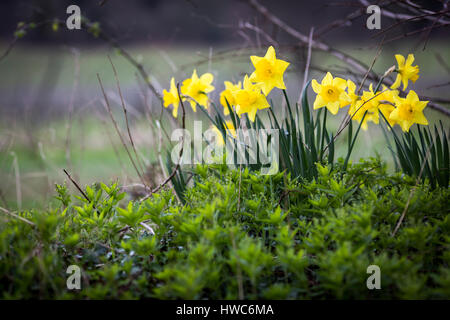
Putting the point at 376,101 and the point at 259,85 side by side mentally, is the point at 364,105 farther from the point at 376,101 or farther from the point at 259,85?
the point at 259,85

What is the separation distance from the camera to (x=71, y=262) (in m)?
1.31

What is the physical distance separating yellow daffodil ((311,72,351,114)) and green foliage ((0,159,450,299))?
13.9 inches

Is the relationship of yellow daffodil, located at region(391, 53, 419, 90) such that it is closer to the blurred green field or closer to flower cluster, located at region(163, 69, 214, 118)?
the blurred green field

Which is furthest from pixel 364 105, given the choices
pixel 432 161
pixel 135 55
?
pixel 135 55

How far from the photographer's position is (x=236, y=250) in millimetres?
1129

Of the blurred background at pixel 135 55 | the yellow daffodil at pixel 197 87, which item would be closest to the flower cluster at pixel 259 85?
the yellow daffodil at pixel 197 87

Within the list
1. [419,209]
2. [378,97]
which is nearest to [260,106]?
[378,97]

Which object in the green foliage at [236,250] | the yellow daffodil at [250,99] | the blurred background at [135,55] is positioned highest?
the blurred background at [135,55]

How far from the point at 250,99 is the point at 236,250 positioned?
0.79m

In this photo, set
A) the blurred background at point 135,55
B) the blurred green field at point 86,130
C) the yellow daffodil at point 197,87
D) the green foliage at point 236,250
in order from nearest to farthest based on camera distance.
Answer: the green foliage at point 236,250, the yellow daffodil at point 197,87, the blurred green field at point 86,130, the blurred background at point 135,55

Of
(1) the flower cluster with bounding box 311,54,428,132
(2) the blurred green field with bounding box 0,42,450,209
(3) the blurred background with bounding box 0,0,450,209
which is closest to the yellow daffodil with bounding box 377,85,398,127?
(1) the flower cluster with bounding box 311,54,428,132

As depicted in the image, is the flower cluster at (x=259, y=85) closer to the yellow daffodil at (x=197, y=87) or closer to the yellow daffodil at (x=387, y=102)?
the yellow daffodil at (x=197, y=87)

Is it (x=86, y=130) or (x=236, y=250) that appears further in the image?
(x=86, y=130)

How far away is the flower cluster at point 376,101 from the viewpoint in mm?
1669
